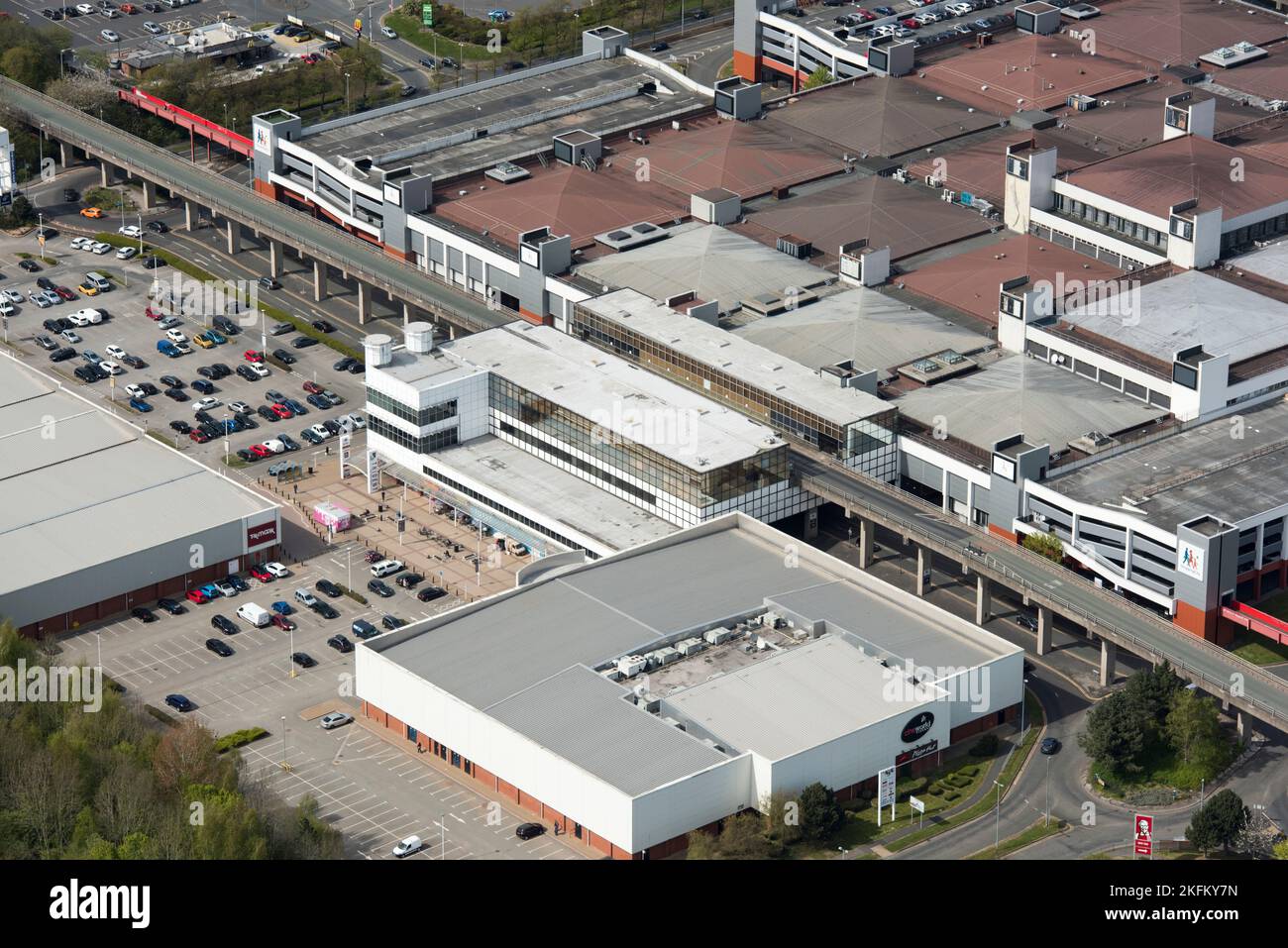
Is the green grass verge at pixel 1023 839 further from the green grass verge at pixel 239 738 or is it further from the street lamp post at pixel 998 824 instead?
the green grass verge at pixel 239 738

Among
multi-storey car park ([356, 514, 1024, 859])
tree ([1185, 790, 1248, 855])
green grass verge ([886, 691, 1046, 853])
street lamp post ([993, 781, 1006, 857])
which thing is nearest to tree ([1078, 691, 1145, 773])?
green grass verge ([886, 691, 1046, 853])

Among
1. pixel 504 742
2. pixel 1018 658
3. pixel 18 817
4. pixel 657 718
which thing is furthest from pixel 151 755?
pixel 1018 658

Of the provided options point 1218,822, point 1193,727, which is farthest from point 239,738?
point 1218,822

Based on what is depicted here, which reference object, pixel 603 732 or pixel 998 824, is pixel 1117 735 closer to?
pixel 998 824

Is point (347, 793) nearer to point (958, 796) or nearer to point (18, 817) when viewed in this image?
point (18, 817)

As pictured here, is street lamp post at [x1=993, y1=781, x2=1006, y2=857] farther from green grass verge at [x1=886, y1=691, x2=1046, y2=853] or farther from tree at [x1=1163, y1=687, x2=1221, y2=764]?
tree at [x1=1163, y1=687, x2=1221, y2=764]

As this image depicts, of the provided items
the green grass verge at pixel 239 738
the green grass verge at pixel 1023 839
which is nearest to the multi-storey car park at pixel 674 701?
the green grass verge at pixel 239 738
